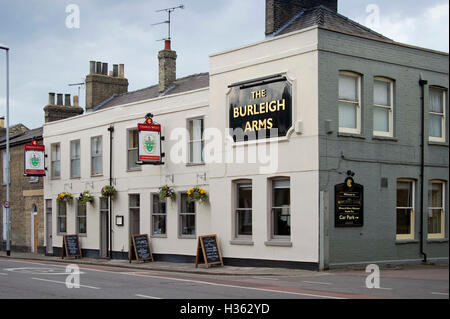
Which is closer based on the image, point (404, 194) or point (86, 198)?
point (404, 194)

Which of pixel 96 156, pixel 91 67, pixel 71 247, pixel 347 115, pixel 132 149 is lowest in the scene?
pixel 71 247

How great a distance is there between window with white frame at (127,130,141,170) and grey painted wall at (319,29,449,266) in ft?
36.3

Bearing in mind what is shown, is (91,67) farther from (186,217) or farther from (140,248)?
(186,217)

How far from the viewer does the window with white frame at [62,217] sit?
3553 centimetres

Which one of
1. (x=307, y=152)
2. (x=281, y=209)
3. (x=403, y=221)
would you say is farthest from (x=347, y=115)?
(x=403, y=221)

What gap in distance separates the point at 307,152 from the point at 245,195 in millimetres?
3511

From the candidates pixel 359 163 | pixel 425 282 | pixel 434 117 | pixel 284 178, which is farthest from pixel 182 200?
pixel 425 282

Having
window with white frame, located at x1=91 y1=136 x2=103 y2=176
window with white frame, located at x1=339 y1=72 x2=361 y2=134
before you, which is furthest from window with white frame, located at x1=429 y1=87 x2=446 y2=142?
window with white frame, located at x1=91 y1=136 x2=103 y2=176

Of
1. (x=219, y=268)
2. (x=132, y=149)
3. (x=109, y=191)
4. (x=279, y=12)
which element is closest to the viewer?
(x=219, y=268)

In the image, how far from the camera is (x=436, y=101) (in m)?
A: 25.2

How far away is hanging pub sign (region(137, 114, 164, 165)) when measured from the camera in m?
27.6

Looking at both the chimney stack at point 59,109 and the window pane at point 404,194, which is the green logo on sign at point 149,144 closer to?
the window pane at point 404,194

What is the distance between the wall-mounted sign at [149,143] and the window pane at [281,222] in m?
6.58

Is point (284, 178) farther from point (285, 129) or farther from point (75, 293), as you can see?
point (75, 293)
